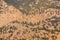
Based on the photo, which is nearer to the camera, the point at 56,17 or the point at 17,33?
the point at 17,33

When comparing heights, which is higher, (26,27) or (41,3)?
(41,3)

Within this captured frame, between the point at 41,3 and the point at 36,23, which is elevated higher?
the point at 41,3

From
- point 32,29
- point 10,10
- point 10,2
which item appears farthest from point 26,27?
point 10,2

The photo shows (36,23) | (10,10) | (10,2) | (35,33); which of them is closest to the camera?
(35,33)

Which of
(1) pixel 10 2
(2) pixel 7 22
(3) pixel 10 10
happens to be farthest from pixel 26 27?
(1) pixel 10 2

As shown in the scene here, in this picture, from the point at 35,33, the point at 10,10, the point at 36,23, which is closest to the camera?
the point at 35,33

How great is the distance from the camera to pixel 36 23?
1090cm

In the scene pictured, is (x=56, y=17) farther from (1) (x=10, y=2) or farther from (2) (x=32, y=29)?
(1) (x=10, y=2)

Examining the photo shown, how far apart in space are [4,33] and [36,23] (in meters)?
1.75

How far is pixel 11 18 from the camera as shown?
11383 millimetres

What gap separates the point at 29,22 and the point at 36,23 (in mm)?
392

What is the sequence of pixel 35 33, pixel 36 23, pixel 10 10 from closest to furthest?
pixel 35 33
pixel 36 23
pixel 10 10

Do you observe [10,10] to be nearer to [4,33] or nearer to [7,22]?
[7,22]

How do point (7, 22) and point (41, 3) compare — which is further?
point (41, 3)
